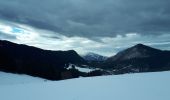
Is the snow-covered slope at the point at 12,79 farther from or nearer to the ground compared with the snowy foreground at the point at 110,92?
farther from the ground

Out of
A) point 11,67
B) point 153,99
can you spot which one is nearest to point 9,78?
point 11,67

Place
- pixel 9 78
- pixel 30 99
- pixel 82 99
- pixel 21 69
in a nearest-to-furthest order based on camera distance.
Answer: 1. pixel 82 99
2. pixel 30 99
3. pixel 9 78
4. pixel 21 69

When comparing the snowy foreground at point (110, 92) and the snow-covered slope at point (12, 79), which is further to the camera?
the snow-covered slope at point (12, 79)

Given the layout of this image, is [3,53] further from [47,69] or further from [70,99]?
[70,99]

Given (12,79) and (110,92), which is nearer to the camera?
(110,92)

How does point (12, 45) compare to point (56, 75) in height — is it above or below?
above

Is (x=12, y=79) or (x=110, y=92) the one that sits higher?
(x=12, y=79)

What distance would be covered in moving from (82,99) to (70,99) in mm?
976

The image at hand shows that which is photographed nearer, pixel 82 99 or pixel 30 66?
pixel 82 99

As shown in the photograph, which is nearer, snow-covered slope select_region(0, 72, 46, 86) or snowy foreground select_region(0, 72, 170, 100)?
snowy foreground select_region(0, 72, 170, 100)

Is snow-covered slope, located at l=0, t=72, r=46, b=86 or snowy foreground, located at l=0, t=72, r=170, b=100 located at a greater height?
snow-covered slope, located at l=0, t=72, r=46, b=86

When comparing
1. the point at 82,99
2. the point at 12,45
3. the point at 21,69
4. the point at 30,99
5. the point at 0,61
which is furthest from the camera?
the point at 12,45

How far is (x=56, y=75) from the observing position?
103062mm

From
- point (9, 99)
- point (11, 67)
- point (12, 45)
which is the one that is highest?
point (12, 45)
